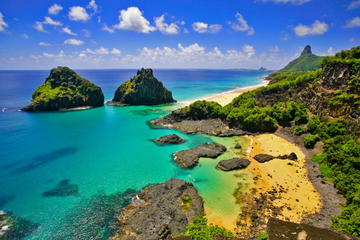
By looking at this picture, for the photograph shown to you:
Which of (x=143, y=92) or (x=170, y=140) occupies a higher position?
(x=143, y=92)

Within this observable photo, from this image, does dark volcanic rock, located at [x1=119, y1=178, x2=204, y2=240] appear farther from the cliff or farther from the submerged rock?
the cliff

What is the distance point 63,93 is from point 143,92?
126ft

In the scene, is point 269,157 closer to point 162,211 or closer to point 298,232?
point 162,211

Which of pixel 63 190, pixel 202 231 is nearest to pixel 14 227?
pixel 63 190

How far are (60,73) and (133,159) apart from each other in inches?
3138

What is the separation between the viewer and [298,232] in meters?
12.6

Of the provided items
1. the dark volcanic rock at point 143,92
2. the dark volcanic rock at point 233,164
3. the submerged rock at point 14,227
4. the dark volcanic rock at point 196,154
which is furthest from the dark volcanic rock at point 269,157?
the dark volcanic rock at point 143,92

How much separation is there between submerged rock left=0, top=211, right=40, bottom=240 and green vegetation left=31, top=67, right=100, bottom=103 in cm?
7247

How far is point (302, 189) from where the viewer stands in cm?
2727

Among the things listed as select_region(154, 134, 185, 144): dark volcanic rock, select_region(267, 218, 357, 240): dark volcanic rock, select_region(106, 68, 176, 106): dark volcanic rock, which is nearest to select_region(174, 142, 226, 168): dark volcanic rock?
select_region(154, 134, 185, 144): dark volcanic rock

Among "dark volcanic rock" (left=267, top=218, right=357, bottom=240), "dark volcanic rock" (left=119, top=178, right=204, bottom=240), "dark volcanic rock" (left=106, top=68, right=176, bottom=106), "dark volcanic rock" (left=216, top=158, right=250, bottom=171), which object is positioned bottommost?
"dark volcanic rock" (left=119, top=178, right=204, bottom=240)

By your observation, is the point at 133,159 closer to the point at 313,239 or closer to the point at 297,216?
the point at 297,216

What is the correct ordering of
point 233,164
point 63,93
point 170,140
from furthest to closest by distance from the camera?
point 63,93
point 170,140
point 233,164

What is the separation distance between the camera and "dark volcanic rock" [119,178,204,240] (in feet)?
66.5
